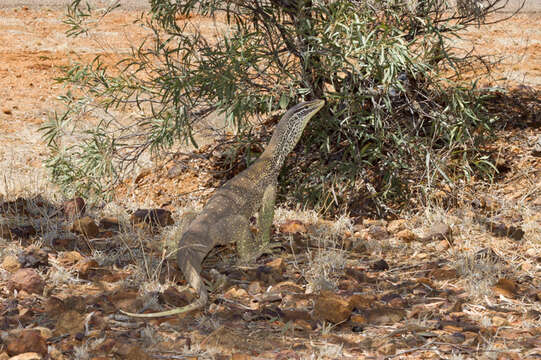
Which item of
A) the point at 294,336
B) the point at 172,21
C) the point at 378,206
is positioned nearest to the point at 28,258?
the point at 294,336

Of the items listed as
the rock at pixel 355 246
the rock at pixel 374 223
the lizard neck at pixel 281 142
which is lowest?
the rock at pixel 374 223

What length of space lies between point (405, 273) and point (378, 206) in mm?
1781

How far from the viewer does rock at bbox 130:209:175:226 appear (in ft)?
15.3

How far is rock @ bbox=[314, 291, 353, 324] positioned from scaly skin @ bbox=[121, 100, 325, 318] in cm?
63

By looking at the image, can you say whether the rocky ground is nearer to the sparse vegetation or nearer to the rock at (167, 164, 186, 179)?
the sparse vegetation

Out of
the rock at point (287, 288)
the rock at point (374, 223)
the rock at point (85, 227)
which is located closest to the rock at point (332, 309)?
the rock at point (287, 288)

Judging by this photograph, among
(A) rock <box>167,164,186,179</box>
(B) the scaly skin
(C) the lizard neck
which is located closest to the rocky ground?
(B) the scaly skin

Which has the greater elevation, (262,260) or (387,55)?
(387,55)

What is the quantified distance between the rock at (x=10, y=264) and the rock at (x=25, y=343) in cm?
106

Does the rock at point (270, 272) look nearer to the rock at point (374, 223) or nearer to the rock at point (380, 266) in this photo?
the rock at point (380, 266)

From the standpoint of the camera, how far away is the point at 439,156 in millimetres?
5398

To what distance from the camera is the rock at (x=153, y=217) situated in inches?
183

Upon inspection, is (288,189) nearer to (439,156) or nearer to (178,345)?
(439,156)

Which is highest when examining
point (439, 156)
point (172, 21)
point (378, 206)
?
point (172, 21)
